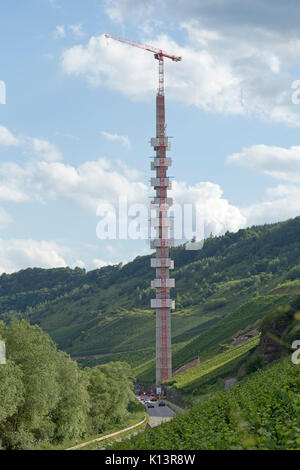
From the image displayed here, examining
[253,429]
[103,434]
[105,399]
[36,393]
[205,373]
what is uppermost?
[253,429]

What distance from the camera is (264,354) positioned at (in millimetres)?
90125

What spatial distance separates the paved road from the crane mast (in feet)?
57.1

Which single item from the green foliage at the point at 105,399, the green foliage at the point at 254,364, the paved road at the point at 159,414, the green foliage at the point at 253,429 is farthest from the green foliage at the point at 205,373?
the green foliage at the point at 253,429

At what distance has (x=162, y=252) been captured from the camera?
136 meters

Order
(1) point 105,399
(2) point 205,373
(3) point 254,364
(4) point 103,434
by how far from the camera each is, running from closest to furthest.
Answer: (4) point 103,434
(1) point 105,399
(3) point 254,364
(2) point 205,373

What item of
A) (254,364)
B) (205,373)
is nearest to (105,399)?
(254,364)

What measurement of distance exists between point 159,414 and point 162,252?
45.3 meters

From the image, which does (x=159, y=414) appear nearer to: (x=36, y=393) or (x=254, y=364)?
(x=254, y=364)

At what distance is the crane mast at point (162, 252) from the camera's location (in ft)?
435

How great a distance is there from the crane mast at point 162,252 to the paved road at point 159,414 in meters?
17.4

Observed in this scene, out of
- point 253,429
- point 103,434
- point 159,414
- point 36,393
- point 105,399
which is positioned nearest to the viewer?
point 253,429

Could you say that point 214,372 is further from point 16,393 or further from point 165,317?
point 16,393
